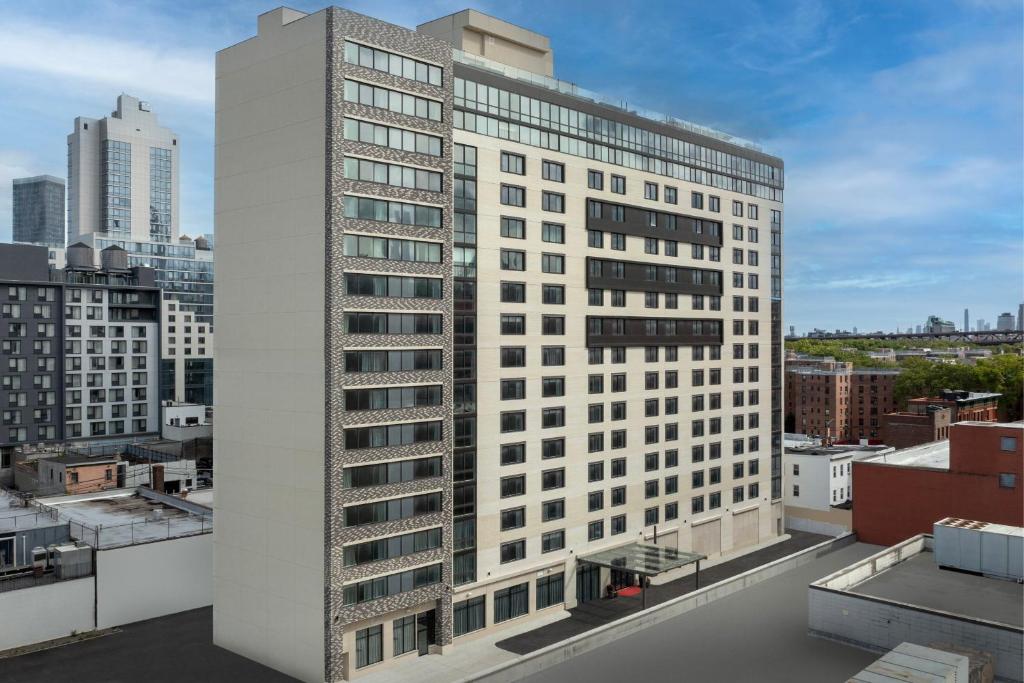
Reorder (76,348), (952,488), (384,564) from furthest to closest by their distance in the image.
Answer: (76,348)
(952,488)
(384,564)

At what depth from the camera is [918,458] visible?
67.4 meters

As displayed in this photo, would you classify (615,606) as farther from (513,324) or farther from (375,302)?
(375,302)

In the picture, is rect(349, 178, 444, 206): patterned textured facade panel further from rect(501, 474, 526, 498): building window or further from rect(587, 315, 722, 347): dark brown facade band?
rect(501, 474, 526, 498): building window

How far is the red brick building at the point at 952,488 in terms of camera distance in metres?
55.8

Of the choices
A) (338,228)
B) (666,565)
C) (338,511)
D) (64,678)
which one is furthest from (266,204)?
(666,565)

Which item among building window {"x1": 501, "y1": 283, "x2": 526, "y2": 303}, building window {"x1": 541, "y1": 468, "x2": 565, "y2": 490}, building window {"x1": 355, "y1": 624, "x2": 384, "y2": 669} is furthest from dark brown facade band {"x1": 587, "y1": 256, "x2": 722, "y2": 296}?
building window {"x1": 355, "y1": 624, "x2": 384, "y2": 669}

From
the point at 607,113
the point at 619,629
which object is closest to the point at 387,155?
the point at 607,113

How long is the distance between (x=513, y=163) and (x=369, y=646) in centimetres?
3495

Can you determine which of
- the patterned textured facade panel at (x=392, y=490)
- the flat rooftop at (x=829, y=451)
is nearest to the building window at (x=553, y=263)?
the patterned textured facade panel at (x=392, y=490)

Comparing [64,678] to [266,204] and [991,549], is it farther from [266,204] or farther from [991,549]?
[991,549]

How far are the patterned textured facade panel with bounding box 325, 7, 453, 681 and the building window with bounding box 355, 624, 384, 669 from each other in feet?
3.95

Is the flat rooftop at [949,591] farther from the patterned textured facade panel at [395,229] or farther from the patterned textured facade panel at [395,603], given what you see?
the patterned textured facade panel at [395,229]

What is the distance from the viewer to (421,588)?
1993 inches

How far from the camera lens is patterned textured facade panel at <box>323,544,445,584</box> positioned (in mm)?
46688
